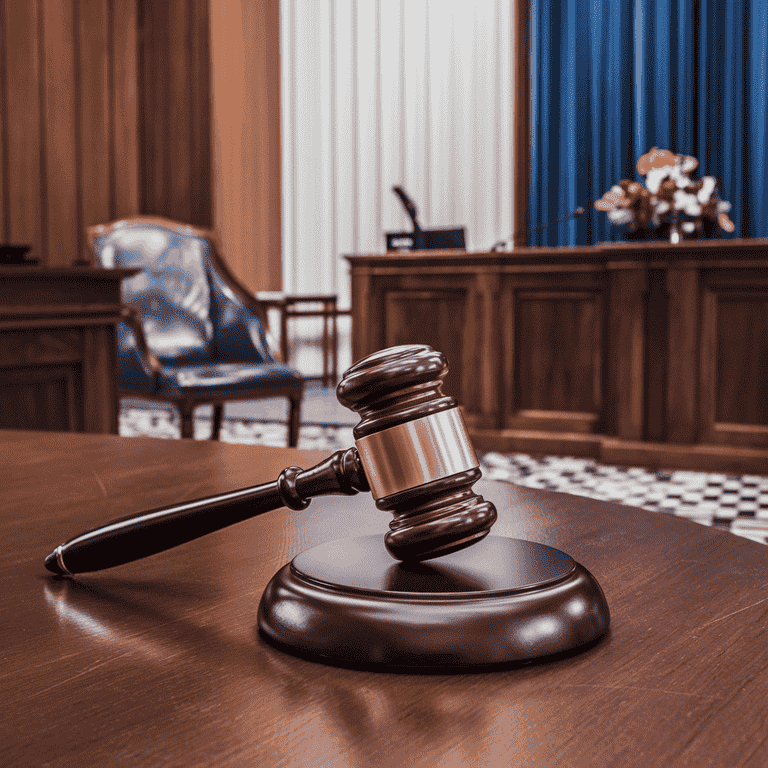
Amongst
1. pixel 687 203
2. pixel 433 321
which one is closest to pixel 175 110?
pixel 433 321

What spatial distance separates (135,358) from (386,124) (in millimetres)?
4412

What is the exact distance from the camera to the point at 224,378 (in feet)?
12.3

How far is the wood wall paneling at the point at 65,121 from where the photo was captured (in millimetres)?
6418

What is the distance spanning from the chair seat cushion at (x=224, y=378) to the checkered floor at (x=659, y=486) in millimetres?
982

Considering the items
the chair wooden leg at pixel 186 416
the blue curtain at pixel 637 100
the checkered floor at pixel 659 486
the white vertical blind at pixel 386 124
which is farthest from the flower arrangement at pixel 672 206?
the white vertical blind at pixel 386 124

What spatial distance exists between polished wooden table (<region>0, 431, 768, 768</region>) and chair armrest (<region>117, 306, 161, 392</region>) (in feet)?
10.3

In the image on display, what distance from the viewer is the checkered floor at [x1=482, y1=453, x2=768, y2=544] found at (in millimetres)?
3420

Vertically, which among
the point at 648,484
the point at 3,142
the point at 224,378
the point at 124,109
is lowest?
the point at 648,484

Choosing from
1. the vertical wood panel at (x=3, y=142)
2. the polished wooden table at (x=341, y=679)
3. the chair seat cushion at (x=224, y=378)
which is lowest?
the chair seat cushion at (x=224, y=378)

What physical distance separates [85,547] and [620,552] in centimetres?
34

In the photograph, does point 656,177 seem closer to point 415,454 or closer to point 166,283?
point 166,283

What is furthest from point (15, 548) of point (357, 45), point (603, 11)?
point (357, 45)

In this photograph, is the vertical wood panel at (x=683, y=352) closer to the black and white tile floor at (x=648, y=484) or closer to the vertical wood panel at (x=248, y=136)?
the black and white tile floor at (x=648, y=484)

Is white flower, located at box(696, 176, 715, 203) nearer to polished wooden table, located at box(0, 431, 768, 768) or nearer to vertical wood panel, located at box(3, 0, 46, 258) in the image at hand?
polished wooden table, located at box(0, 431, 768, 768)
